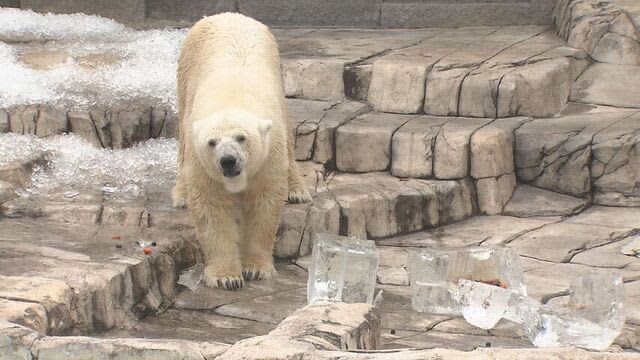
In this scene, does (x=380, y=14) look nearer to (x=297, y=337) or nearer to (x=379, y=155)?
(x=379, y=155)

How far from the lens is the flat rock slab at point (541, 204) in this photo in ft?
26.0

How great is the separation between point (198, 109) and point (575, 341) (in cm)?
229

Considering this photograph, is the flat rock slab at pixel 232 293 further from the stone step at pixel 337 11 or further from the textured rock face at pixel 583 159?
the stone step at pixel 337 11

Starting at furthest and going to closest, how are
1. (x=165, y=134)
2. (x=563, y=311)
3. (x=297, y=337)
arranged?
(x=165, y=134), (x=563, y=311), (x=297, y=337)

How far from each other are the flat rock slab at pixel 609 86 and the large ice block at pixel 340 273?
3245mm

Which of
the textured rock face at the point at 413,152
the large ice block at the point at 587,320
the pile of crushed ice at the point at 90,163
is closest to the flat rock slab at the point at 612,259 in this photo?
the large ice block at the point at 587,320

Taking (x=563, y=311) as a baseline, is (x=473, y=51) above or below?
above

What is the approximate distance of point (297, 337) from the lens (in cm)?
460

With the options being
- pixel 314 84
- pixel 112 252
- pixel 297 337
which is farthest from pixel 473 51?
pixel 297 337

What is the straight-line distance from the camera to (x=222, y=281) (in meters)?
6.55

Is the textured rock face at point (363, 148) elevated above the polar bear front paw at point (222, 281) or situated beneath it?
elevated above

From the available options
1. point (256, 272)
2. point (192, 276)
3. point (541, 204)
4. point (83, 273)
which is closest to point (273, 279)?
point (256, 272)

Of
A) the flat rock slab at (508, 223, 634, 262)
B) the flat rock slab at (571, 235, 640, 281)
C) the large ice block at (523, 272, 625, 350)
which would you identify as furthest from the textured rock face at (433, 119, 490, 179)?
the large ice block at (523, 272, 625, 350)

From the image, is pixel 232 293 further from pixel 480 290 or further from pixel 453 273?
pixel 480 290
